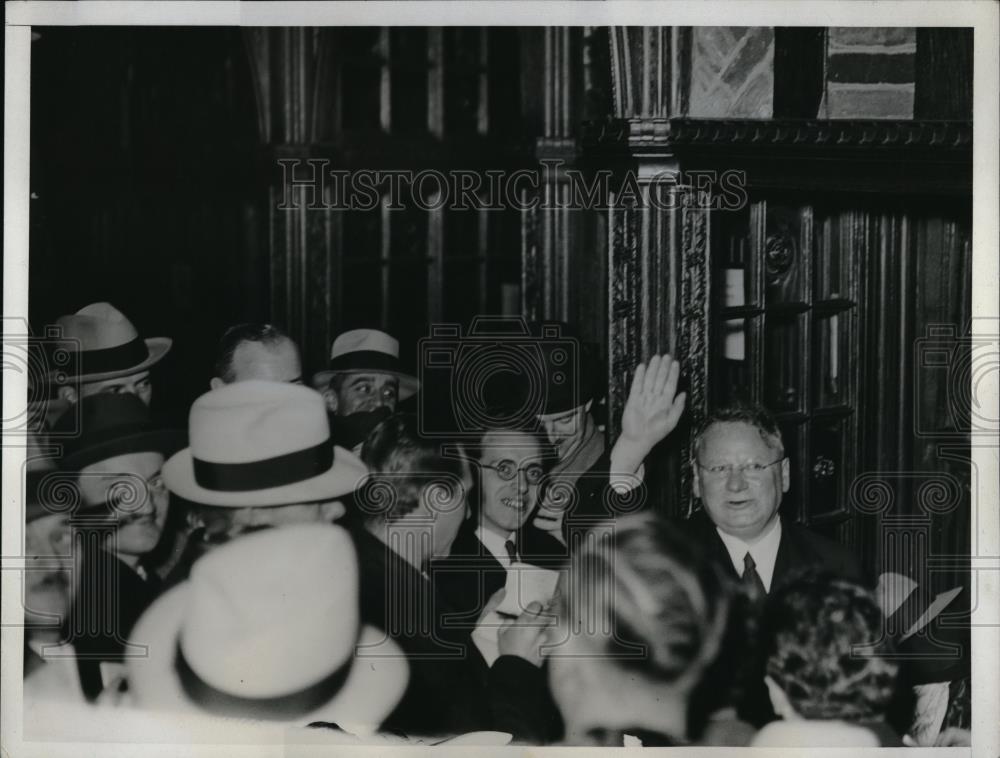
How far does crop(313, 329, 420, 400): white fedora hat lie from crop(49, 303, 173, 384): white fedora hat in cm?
42

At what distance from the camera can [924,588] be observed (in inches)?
133

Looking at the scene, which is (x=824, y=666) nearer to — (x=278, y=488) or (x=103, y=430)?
(x=278, y=488)

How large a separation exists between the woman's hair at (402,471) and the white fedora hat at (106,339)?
0.62 meters

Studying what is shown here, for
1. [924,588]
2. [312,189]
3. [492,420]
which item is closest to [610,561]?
[492,420]

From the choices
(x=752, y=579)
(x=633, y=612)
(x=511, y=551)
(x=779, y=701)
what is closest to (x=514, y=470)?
(x=511, y=551)

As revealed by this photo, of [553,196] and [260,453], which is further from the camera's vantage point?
[553,196]

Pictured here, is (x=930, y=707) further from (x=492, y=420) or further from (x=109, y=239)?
(x=109, y=239)

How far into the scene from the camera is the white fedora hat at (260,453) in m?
3.31

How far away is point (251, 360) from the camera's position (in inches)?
132

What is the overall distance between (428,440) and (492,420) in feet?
0.58

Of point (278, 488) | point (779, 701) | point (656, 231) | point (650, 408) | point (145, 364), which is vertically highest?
point (656, 231)

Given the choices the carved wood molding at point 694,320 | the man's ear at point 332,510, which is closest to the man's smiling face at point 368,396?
the man's ear at point 332,510

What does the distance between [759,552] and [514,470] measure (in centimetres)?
68

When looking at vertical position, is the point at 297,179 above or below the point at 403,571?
above
